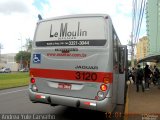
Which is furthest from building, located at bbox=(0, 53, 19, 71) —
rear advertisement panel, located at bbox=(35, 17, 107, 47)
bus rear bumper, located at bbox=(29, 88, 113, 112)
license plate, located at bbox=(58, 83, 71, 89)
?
license plate, located at bbox=(58, 83, 71, 89)

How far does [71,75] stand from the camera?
9227mm

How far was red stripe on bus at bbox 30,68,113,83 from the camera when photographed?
8.81 meters

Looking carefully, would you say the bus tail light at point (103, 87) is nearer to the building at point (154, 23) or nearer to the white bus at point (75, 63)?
the white bus at point (75, 63)

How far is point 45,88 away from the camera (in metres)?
9.66

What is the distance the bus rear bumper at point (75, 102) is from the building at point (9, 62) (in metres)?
133

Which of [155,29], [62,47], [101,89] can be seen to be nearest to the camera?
[101,89]

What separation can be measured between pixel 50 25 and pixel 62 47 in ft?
2.98

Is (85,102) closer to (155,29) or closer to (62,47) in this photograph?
(62,47)

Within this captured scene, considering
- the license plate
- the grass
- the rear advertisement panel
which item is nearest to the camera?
the rear advertisement panel

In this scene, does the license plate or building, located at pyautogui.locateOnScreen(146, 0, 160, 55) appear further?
building, located at pyautogui.locateOnScreen(146, 0, 160, 55)

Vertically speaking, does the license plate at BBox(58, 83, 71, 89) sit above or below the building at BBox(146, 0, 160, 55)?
below

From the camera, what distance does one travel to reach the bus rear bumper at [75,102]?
28.7ft

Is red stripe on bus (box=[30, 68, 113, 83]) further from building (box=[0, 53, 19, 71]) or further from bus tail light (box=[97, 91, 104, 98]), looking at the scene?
building (box=[0, 53, 19, 71])

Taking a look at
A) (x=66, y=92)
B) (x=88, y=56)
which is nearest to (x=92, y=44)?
(x=88, y=56)
